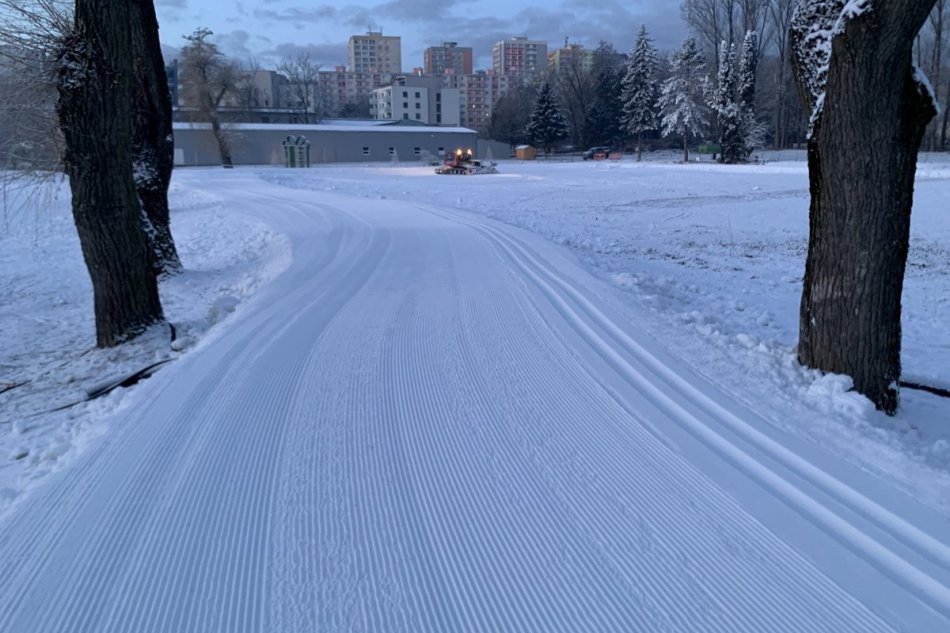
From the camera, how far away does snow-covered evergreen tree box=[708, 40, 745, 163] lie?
47.2m

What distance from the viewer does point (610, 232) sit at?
14141 mm

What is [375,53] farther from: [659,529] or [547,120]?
[659,529]

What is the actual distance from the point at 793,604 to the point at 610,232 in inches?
484

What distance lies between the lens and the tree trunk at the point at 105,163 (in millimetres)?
6309

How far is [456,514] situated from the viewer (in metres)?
3.00

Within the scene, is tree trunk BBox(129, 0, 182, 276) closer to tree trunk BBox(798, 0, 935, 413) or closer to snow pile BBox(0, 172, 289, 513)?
snow pile BBox(0, 172, 289, 513)

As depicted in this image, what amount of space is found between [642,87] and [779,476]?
65.2 m

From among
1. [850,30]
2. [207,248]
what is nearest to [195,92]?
[207,248]

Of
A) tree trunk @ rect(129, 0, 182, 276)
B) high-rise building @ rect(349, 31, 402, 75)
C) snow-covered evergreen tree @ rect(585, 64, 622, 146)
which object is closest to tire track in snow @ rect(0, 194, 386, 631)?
tree trunk @ rect(129, 0, 182, 276)

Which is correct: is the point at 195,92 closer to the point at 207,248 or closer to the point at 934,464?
the point at 207,248

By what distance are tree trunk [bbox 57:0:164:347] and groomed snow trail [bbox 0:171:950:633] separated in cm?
258

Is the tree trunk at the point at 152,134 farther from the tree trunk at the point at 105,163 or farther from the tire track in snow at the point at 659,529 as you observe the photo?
the tire track in snow at the point at 659,529

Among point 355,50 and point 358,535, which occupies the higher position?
point 355,50

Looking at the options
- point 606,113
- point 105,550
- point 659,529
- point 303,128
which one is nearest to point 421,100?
point 606,113
